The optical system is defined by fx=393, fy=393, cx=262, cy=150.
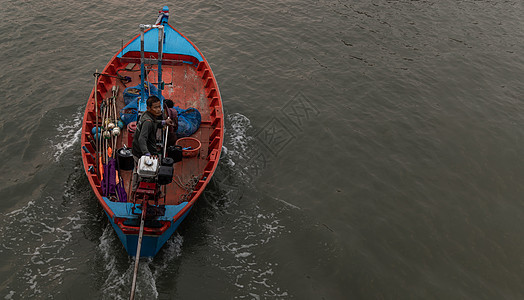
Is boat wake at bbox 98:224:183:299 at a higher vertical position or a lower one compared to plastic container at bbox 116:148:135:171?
lower

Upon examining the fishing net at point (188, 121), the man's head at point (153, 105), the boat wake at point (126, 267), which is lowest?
the boat wake at point (126, 267)

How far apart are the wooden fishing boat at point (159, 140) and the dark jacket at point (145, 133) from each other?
46 cm

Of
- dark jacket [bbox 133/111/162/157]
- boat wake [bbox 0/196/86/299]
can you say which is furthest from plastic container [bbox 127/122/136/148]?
dark jacket [bbox 133/111/162/157]

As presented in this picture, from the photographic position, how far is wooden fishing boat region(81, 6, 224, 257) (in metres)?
8.61

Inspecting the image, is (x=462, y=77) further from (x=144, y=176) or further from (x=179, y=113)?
(x=144, y=176)

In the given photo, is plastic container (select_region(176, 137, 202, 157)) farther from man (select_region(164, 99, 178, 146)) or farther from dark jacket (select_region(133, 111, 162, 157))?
dark jacket (select_region(133, 111, 162, 157))

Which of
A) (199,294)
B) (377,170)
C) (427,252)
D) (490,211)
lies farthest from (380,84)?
(199,294)

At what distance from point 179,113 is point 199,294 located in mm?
5333

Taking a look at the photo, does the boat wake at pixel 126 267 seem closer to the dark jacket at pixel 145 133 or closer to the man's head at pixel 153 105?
the dark jacket at pixel 145 133

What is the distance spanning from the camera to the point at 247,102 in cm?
1526

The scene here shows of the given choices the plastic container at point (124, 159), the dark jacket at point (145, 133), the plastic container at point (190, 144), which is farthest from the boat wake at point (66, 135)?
the dark jacket at point (145, 133)

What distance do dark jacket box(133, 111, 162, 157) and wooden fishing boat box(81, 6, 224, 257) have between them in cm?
46

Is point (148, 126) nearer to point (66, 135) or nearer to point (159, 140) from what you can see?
point (159, 140)

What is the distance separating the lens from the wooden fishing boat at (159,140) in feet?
28.2
